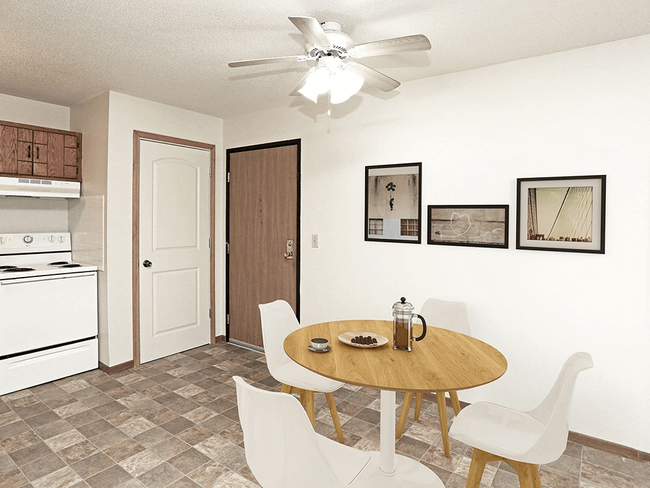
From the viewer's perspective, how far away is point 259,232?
4254 millimetres

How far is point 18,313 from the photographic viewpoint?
3287 mm

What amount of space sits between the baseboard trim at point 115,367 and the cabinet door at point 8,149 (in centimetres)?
189

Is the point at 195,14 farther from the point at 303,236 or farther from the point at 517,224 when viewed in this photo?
the point at 517,224

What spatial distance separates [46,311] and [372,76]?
10.8 feet

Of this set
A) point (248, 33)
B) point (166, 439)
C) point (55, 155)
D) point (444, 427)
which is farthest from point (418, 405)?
point (55, 155)

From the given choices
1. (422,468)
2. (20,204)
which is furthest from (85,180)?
(422,468)

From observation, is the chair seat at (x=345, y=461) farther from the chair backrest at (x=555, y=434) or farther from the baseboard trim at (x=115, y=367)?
the baseboard trim at (x=115, y=367)

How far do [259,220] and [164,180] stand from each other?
1.02m

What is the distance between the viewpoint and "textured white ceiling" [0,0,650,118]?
212 cm

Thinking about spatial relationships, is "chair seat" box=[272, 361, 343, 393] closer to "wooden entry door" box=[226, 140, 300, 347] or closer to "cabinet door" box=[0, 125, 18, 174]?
"wooden entry door" box=[226, 140, 300, 347]

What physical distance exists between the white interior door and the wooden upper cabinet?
689mm

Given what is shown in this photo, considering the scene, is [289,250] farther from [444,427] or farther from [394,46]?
[394,46]

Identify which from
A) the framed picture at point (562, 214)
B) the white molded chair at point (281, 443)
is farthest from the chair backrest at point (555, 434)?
the framed picture at point (562, 214)

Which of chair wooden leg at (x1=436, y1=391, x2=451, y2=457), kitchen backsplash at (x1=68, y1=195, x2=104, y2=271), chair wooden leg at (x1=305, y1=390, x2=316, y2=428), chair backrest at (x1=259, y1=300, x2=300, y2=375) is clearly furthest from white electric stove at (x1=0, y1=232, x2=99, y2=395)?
chair wooden leg at (x1=436, y1=391, x2=451, y2=457)
